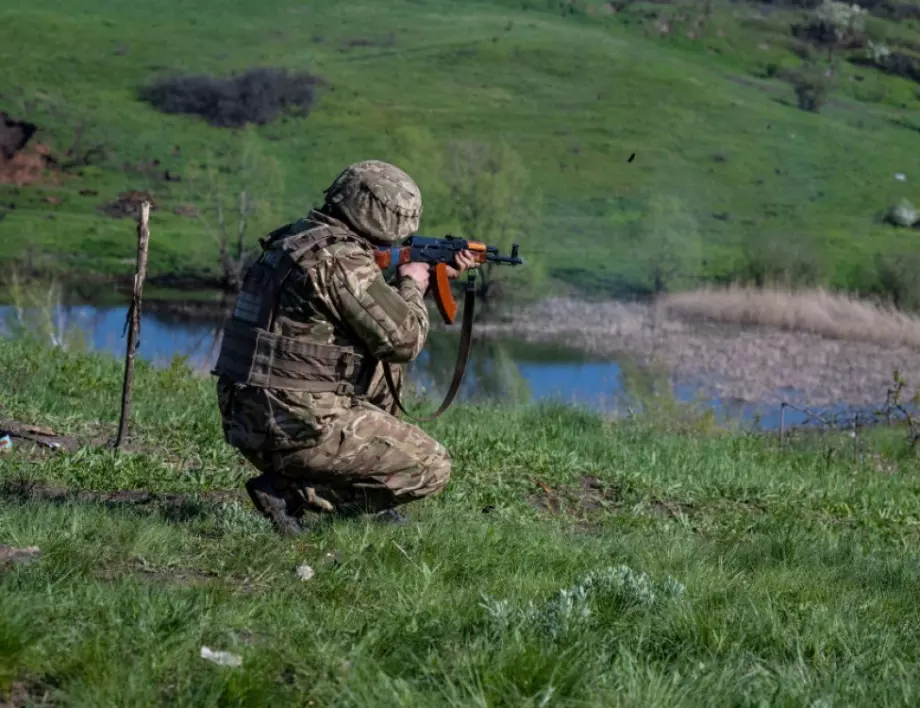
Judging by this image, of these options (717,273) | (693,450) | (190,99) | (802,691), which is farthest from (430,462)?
(190,99)

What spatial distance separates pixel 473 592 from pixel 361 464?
3.86 feet

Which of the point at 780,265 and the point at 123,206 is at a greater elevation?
the point at 780,265

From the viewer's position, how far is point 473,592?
5090 millimetres

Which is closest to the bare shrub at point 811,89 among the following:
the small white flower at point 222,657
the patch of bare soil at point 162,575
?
the patch of bare soil at point 162,575

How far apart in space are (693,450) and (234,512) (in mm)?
5760

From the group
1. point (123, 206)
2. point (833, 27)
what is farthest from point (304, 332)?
point (833, 27)

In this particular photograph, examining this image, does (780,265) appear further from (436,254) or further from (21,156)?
(436,254)

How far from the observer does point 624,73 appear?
48500 millimetres

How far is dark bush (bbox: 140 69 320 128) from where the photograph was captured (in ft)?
143

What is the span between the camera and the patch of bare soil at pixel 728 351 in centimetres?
2919

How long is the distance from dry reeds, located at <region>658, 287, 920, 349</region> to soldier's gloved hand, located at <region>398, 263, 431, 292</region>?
1103 inches

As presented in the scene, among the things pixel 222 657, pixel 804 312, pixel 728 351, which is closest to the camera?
pixel 222 657

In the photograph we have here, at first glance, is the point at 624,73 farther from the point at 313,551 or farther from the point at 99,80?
the point at 313,551

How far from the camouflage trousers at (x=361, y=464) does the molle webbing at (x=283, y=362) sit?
0.21m
